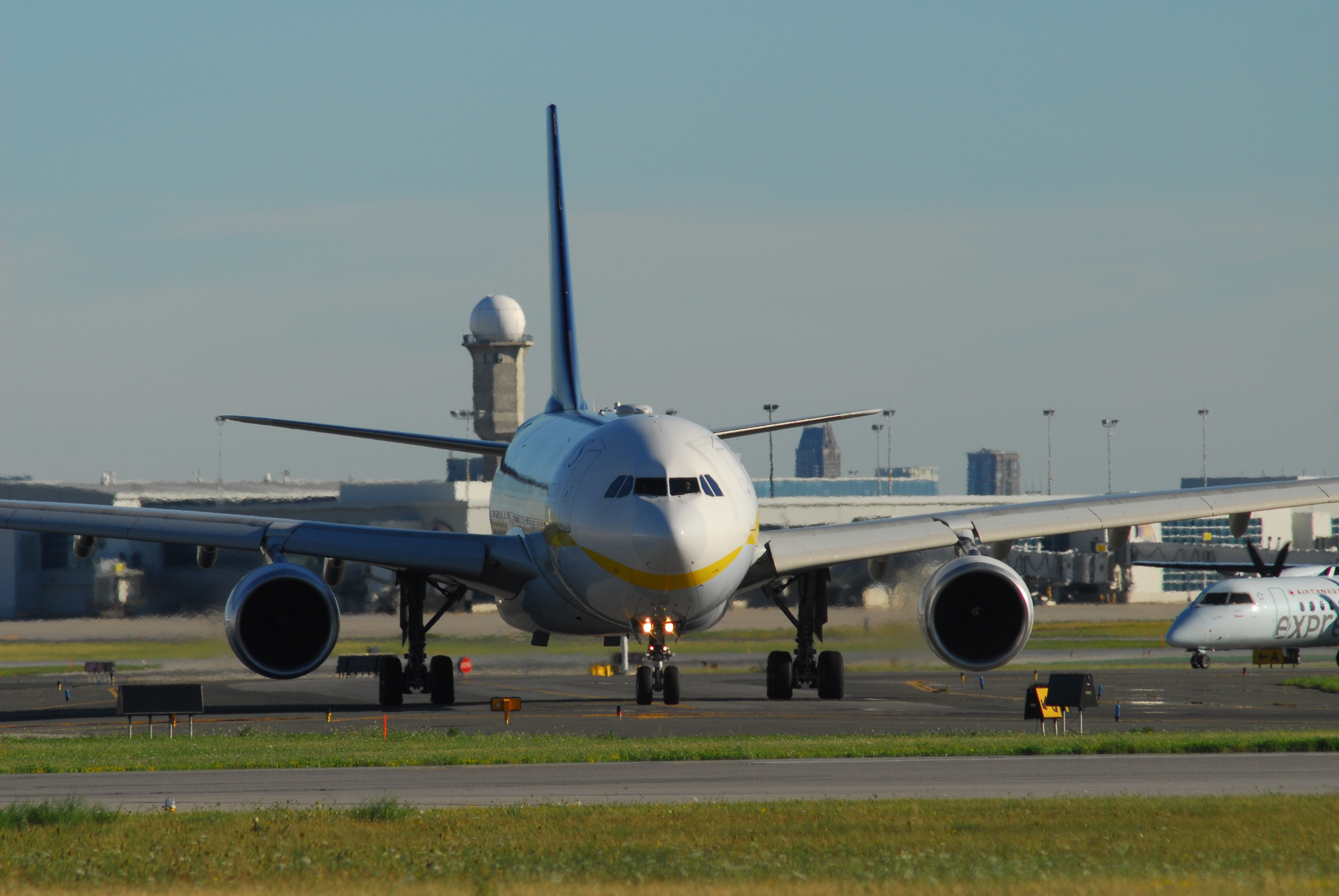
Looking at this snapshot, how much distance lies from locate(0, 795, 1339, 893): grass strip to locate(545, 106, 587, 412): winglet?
2329 centimetres

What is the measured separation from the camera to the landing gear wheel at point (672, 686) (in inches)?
1134

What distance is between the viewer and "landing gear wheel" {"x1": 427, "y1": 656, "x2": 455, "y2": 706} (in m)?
32.3

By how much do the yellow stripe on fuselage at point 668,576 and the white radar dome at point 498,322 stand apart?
8135 cm

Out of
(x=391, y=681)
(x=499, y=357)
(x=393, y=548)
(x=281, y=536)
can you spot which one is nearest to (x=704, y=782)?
(x=393, y=548)

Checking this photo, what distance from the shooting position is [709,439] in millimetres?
27094

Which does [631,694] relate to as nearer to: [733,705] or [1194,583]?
[733,705]

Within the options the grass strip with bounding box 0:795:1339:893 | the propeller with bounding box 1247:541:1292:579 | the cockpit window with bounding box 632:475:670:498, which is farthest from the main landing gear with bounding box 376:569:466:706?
the propeller with bounding box 1247:541:1292:579

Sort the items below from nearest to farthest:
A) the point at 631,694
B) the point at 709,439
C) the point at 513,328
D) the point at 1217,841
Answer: the point at 1217,841 < the point at 709,439 < the point at 631,694 < the point at 513,328

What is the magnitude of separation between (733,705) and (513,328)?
7702 cm

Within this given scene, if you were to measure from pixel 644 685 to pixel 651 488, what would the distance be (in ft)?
17.9

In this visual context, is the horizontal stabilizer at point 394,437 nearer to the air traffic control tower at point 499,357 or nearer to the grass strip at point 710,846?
the grass strip at point 710,846

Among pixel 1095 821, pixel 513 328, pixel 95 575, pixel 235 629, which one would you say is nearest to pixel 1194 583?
pixel 513 328

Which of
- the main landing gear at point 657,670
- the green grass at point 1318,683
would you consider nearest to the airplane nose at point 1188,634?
the green grass at point 1318,683

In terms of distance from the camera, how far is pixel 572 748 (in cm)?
2198
